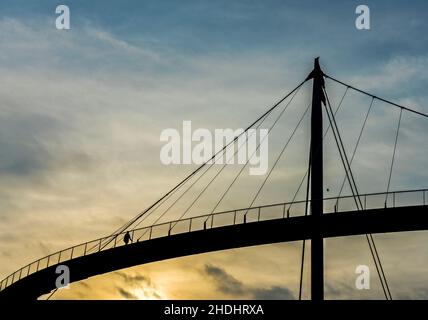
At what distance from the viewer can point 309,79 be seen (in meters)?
50.1

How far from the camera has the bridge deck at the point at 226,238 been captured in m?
46.2

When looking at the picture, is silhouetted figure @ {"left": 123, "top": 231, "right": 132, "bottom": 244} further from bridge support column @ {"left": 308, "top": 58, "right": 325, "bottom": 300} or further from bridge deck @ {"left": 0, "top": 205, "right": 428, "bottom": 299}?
bridge support column @ {"left": 308, "top": 58, "right": 325, "bottom": 300}

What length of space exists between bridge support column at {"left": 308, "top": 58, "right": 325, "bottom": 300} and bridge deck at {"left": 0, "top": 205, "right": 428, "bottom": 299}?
577 mm

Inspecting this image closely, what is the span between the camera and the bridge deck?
4625cm

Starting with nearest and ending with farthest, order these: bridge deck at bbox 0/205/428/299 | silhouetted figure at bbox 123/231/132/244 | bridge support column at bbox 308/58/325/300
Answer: bridge support column at bbox 308/58/325/300, bridge deck at bbox 0/205/428/299, silhouetted figure at bbox 123/231/132/244

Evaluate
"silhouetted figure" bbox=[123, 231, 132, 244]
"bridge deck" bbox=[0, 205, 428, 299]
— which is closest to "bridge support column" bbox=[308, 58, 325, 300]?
"bridge deck" bbox=[0, 205, 428, 299]

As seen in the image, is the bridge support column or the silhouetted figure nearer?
the bridge support column

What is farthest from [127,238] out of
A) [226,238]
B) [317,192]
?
[317,192]

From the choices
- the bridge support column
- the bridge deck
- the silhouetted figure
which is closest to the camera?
the bridge support column

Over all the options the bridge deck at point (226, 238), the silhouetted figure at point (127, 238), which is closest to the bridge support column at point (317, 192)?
the bridge deck at point (226, 238)

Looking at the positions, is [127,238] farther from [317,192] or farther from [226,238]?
[317,192]
